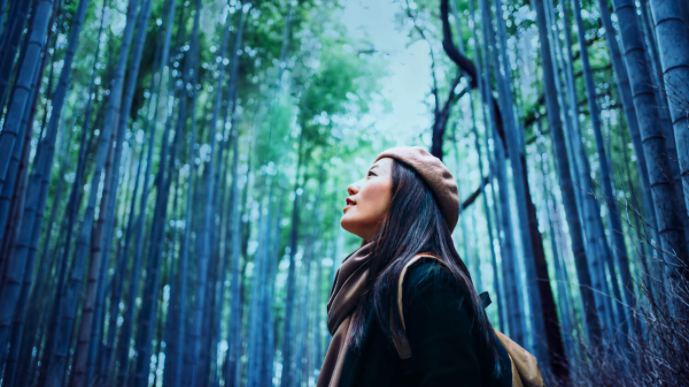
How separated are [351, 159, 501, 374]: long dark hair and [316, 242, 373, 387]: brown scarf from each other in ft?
0.06

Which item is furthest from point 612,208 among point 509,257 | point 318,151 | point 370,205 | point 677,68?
point 318,151

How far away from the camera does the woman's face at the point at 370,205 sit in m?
0.98

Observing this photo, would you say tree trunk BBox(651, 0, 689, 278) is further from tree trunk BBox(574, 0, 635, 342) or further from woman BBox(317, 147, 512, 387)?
woman BBox(317, 147, 512, 387)

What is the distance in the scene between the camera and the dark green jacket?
2.28 feet

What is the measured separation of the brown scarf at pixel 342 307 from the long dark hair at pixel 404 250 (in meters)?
0.02

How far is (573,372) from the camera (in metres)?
2.29

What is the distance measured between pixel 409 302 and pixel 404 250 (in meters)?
0.13

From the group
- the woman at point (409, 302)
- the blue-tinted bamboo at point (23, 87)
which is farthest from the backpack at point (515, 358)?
the blue-tinted bamboo at point (23, 87)

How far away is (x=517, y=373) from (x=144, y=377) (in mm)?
3268

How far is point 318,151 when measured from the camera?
8156 mm

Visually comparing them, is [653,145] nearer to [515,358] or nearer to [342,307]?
[515,358]

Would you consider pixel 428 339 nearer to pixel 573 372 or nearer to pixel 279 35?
pixel 573 372

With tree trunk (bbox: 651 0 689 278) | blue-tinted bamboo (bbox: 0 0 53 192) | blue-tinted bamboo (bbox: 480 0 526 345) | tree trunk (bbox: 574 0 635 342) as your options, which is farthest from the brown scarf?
blue-tinted bamboo (bbox: 480 0 526 345)

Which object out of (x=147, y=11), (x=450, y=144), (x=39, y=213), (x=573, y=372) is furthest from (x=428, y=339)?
(x=450, y=144)
